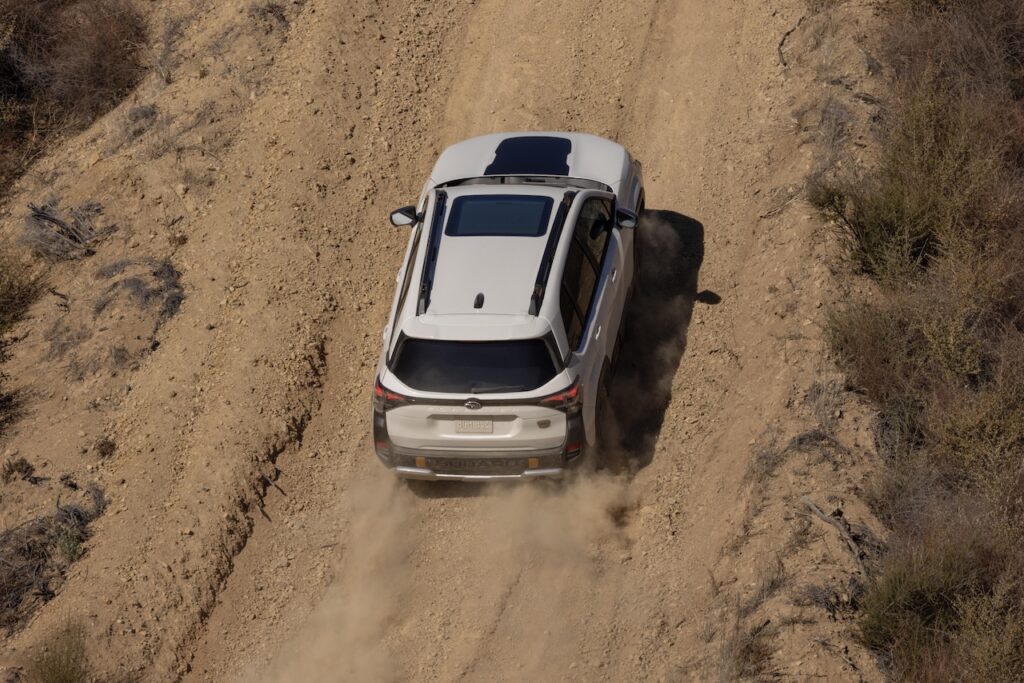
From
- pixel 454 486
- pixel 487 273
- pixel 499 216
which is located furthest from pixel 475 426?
pixel 499 216

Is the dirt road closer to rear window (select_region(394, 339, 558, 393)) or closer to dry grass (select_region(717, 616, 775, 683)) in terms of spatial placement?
dry grass (select_region(717, 616, 775, 683))

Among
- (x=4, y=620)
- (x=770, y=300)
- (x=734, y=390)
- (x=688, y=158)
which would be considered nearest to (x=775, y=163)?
(x=688, y=158)

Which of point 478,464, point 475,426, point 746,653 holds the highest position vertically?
point 475,426

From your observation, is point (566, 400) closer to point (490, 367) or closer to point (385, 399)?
point (490, 367)

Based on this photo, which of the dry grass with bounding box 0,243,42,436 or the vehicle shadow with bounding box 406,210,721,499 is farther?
the dry grass with bounding box 0,243,42,436

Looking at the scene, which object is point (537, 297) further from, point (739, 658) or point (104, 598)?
point (104, 598)

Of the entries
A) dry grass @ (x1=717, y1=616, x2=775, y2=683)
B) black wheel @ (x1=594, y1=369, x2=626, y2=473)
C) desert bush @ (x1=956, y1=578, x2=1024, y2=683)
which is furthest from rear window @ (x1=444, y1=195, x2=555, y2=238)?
desert bush @ (x1=956, y1=578, x2=1024, y2=683)

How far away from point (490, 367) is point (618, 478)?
1.85m

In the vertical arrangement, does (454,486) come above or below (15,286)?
below

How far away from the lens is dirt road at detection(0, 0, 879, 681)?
7965mm

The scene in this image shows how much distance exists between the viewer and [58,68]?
1370 centimetres

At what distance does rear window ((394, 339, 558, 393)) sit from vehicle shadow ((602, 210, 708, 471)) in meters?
1.66

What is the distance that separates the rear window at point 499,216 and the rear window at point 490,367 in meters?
1.24

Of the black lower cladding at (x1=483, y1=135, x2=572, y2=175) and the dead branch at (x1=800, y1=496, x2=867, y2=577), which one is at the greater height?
the black lower cladding at (x1=483, y1=135, x2=572, y2=175)
